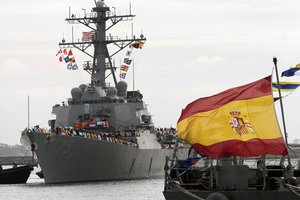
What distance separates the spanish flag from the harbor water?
15.0 m

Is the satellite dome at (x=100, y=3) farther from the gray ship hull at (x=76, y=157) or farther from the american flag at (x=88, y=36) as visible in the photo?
the gray ship hull at (x=76, y=157)

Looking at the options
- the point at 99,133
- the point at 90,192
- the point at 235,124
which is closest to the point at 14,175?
the point at 99,133

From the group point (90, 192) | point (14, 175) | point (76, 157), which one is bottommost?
point (90, 192)

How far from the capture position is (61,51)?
59.0 meters

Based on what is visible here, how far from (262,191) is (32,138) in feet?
101

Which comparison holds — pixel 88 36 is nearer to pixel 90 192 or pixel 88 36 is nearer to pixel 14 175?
pixel 14 175

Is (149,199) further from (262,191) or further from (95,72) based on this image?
(95,72)

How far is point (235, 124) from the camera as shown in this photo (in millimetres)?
22172

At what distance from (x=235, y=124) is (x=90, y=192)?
21467 mm

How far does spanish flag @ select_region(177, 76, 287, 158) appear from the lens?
71.4ft

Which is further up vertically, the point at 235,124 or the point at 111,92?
the point at 111,92

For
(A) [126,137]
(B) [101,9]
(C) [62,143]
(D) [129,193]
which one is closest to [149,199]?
(D) [129,193]

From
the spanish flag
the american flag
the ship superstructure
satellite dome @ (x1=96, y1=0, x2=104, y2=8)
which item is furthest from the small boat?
the spanish flag

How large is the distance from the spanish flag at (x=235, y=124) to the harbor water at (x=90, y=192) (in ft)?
49.3
